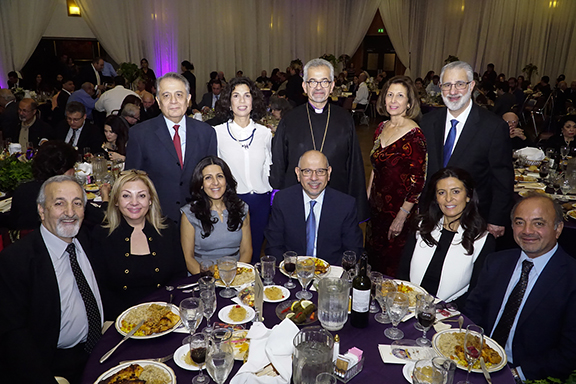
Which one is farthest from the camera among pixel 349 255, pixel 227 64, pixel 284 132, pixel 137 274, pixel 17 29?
pixel 227 64

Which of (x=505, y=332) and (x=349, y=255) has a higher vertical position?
(x=349, y=255)

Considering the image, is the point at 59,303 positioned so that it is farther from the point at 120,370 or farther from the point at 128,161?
the point at 128,161

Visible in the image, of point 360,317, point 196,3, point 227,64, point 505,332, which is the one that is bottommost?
point 505,332

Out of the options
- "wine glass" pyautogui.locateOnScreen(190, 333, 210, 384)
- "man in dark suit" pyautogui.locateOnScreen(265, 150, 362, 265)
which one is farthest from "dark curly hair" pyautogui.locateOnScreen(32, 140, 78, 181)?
"wine glass" pyautogui.locateOnScreen(190, 333, 210, 384)

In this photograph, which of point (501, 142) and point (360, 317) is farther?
point (501, 142)

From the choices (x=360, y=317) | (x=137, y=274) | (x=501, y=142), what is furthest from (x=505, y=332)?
(x=137, y=274)

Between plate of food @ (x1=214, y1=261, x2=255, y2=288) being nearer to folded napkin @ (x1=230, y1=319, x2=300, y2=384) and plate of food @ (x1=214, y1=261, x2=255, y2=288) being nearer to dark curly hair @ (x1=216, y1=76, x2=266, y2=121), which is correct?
folded napkin @ (x1=230, y1=319, x2=300, y2=384)

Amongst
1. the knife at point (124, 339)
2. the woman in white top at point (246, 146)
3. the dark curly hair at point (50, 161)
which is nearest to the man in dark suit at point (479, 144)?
the woman in white top at point (246, 146)

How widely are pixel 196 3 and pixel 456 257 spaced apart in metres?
13.9

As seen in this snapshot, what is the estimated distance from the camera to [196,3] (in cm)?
1410

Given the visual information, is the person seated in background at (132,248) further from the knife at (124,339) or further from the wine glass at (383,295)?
the wine glass at (383,295)

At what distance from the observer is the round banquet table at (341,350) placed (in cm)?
161

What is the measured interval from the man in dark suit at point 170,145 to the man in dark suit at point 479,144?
1.80 meters

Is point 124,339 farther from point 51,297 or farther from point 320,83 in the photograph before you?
point 320,83
